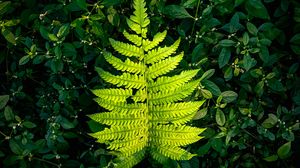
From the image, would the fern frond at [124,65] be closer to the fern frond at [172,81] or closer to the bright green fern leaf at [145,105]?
the bright green fern leaf at [145,105]

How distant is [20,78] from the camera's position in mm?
3004

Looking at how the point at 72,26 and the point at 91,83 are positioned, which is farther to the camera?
the point at 91,83

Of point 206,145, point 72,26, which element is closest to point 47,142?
point 72,26

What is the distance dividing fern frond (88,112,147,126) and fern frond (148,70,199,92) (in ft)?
0.63

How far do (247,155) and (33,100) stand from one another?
160cm

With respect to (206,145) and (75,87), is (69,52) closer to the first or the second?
(75,87)

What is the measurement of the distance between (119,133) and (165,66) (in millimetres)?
459

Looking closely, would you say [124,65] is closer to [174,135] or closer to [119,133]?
[119,133]

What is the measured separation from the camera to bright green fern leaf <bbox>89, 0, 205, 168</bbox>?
2311 mm

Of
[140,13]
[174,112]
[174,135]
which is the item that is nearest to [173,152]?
[174,135]

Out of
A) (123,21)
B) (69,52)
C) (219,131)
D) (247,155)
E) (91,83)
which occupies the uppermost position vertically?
(123,21)

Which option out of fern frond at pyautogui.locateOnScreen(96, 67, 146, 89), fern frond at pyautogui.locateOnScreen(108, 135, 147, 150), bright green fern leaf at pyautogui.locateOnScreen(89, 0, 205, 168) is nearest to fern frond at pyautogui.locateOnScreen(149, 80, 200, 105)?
bright green fern leaf at pyautogui.locateOnScreen(89, 0, 205, 168)

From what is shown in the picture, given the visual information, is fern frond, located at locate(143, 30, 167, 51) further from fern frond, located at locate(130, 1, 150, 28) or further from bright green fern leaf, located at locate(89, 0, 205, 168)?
fern frond, located at locate(130, 1, 150, 28)

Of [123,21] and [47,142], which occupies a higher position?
[123,21]
